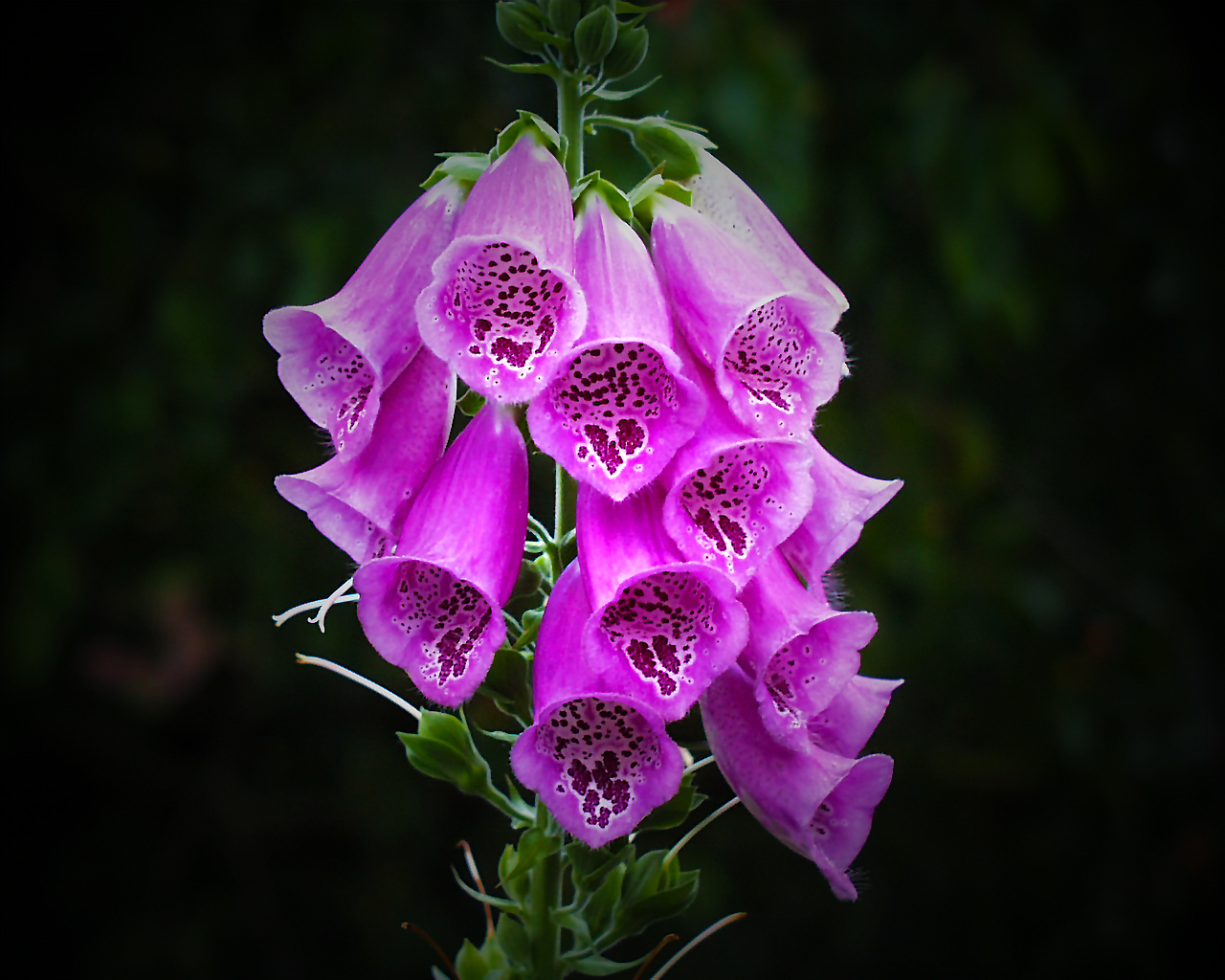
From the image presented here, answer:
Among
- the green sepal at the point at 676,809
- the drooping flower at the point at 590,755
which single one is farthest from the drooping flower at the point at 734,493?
the green sepal at the point at 676,809

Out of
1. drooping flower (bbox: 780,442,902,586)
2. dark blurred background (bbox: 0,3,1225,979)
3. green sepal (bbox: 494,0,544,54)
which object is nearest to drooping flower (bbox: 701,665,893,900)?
drooping flower (bbox: 780,442,902,586)

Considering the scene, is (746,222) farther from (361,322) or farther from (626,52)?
(361,322)

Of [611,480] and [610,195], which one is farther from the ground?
[610,195]

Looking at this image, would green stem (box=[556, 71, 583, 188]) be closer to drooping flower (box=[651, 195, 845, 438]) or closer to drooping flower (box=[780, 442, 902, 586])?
drooping flower (box=[651, 195, 845, 438])

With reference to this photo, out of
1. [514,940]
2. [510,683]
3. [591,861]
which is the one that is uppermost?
[510,683]

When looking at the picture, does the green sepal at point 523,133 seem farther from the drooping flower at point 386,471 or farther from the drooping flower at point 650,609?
the drooping flower at point 650,609

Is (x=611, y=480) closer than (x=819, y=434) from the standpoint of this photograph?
Yes

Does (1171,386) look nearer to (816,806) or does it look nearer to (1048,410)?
(1048,410)

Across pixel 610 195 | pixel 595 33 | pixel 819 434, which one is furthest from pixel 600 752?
pixel 819 434
